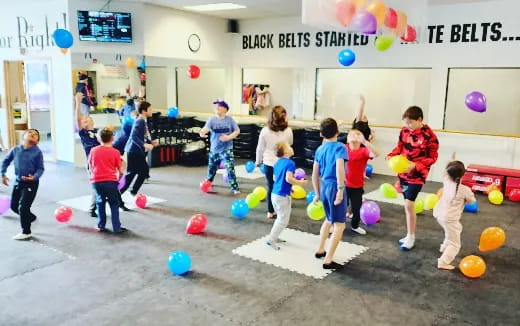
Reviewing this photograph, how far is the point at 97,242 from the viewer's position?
4914 mm

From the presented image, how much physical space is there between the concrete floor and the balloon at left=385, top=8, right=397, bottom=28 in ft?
9.13

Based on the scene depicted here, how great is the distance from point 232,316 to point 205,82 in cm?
901

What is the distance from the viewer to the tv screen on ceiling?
879 cm

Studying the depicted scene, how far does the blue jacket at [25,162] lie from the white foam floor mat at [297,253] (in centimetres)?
234

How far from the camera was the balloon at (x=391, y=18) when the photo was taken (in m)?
6.10

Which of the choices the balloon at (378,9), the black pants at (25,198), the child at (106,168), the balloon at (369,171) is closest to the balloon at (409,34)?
the balloon at (378,9)

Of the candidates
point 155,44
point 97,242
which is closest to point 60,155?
point 155,44

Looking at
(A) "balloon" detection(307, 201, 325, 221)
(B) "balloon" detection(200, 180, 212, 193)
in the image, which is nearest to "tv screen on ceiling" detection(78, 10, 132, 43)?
(B) "balloon" detection(200, 180, 212, 193)

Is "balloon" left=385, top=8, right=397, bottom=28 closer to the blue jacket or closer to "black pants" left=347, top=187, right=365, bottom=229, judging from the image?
"black pants" left=347, top=187, right=365, bottom=229

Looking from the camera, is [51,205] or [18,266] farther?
[51,205]

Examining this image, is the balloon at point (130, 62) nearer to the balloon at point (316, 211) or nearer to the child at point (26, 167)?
the child at point (26, 167)

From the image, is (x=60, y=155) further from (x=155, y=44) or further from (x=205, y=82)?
(x=205, y=82)

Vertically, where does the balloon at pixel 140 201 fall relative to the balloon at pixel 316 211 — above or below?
below

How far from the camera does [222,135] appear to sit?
693 cm
